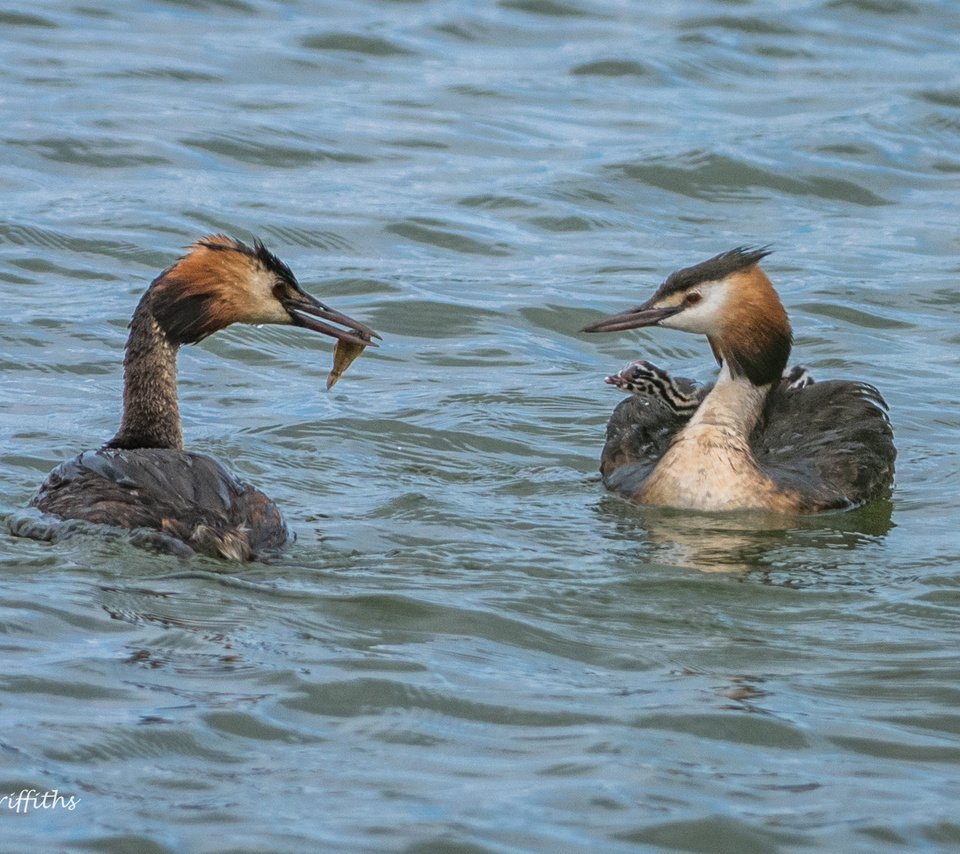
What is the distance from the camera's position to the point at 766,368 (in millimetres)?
9055

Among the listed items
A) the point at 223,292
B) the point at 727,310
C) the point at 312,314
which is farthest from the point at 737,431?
the point at 223,292

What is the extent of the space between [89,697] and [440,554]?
1.98m

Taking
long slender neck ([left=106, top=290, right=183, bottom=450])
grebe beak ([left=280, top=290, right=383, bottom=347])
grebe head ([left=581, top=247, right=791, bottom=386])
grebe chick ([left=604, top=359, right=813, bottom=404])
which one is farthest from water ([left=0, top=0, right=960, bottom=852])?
grebe head ([left=581, top=247, right=791, bottom=386])

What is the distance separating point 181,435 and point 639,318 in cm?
210

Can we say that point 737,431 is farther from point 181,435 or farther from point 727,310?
point 181,435

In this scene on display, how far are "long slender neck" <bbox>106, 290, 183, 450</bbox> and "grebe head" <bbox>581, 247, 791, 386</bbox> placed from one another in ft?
6.33

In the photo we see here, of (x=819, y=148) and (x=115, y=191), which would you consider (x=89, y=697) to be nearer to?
(x=115, y=191)

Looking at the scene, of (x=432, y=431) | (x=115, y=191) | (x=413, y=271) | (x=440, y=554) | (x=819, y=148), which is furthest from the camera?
(x=819, y=148)

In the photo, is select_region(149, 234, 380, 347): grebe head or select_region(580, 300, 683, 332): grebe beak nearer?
select_region(149, 234, 380, 347): grebe head

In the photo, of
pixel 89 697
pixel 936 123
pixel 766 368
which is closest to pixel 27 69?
pixel 936 123

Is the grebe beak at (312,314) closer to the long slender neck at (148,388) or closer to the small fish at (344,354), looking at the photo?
the small fish at (344,354)

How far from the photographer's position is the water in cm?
561

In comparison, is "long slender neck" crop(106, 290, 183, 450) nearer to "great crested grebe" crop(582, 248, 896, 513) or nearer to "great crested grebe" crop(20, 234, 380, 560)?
"great crested grebe" crop(20, 234, 380, 560)

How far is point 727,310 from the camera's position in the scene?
8922mm
